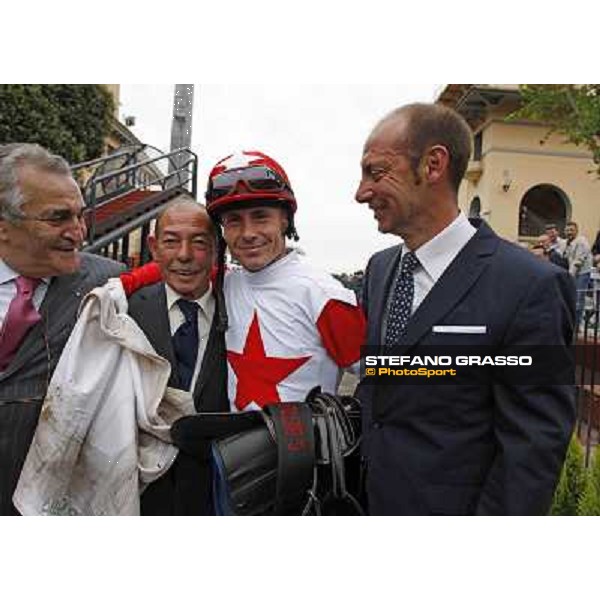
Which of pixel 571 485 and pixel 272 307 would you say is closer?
pixel 272 307

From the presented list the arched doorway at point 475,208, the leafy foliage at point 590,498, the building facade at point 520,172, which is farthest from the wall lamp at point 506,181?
the leafy foliage at point 590,498

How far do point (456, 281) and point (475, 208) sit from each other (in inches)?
8.9

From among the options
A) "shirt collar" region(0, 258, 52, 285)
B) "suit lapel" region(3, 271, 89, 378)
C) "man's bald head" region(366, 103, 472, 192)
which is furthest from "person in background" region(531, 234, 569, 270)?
"shirt collar" region(0, 258, 52, 285)

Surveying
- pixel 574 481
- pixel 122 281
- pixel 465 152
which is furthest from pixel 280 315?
pixel 574 481

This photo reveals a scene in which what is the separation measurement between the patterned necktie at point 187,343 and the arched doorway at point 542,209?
0.77m

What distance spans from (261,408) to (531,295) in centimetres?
62

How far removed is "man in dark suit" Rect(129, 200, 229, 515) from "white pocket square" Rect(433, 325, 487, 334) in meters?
0.49

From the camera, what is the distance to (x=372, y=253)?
146 centimetres

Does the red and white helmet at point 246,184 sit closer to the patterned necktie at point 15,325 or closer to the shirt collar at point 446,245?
the shirt collar at point 446,245

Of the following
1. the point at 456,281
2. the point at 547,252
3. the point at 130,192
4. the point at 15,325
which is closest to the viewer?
the point at 456,281

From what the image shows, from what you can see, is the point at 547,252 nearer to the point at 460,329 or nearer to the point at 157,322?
the point at 460,329

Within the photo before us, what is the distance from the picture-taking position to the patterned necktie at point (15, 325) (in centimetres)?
146

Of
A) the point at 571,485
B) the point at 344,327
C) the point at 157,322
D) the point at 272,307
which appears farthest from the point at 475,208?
the point at 571,485

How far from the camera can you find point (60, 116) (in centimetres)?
212
